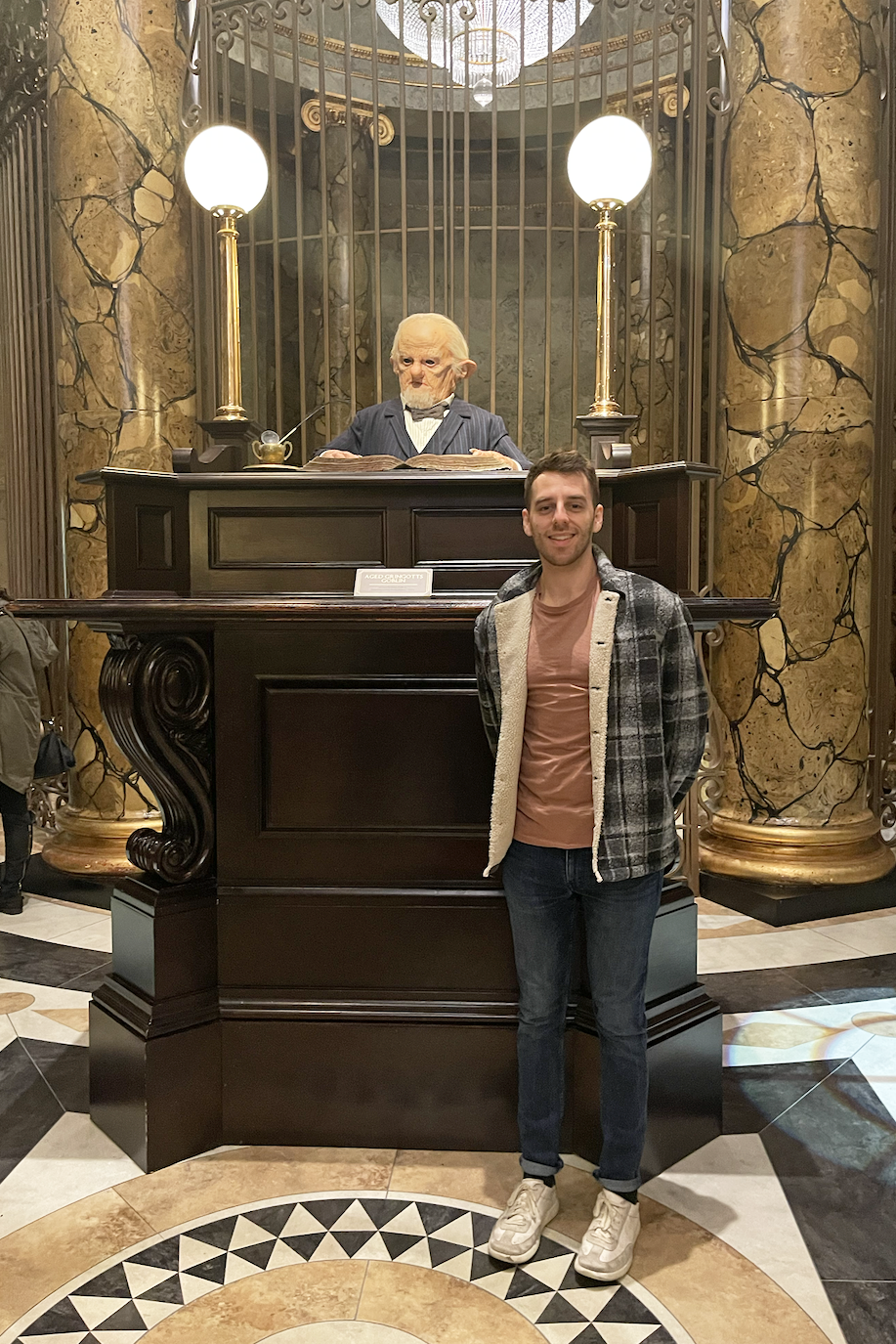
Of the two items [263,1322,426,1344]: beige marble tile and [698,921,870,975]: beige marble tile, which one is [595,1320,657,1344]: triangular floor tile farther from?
[698,921,870,975]: beige marble tile

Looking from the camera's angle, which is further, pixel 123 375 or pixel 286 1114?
pixel 123 375

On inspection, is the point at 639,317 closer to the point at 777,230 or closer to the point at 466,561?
the point at 777,230

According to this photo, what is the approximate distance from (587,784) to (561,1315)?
1051 mm

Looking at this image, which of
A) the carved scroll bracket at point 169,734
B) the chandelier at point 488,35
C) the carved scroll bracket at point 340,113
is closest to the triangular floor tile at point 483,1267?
the carved scroll bracket at point 169,734

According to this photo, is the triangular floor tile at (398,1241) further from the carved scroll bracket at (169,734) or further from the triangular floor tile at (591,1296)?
the carved scroll bracket at (169,734)

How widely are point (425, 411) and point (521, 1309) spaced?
270 centimetres

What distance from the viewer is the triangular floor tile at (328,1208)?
2.36m

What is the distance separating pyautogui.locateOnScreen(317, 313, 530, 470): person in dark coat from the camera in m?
3.49

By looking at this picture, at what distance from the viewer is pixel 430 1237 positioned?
229cm

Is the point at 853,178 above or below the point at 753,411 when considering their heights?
above

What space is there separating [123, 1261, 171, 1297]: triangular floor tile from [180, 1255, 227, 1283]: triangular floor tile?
0.06 metres

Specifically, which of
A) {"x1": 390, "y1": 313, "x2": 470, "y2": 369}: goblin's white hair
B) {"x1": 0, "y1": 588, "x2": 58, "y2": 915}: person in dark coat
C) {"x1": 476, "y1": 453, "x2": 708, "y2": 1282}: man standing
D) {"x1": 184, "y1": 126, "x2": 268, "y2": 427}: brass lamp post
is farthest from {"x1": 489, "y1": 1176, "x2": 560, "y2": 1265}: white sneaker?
{"x1": 0, "y1": 588, "x2": 58, "y2": 915}: person in dark coat

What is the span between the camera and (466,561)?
110 inches

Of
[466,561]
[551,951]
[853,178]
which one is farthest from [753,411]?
[551,951]
